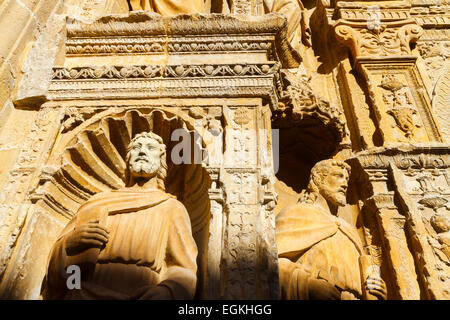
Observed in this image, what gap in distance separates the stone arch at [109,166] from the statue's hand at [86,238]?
0.59 meters

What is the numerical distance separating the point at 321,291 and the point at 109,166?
212 cm

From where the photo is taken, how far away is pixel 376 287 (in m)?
3.01

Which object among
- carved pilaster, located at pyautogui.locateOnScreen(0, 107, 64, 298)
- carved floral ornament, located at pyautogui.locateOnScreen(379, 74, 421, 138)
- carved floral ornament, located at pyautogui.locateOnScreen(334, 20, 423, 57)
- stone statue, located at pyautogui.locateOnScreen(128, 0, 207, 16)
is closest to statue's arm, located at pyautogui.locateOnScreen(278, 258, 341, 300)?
carved pilaster, located at pyautogui.locateOnScreen(0, 107, 64, 298)

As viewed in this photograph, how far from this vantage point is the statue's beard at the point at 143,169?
312 cm

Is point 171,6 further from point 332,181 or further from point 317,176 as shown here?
point 332,181

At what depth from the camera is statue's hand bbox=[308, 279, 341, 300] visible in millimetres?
2746

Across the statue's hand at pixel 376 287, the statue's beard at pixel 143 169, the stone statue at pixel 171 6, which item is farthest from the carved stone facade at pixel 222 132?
the stone statue at pixel 171 6

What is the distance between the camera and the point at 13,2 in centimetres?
409

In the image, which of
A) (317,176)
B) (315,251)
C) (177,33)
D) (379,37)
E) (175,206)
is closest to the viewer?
(175,206)

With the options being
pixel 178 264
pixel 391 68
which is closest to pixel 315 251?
pixel 178 264

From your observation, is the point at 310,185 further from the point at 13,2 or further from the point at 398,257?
the point at 13,2

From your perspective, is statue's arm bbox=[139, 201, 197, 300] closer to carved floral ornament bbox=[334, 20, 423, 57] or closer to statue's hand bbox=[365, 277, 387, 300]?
statue's hand bbox=[365, 277, 387, 300]

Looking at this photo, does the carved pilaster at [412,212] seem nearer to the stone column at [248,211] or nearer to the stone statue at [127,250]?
the stone column at [248,211]
